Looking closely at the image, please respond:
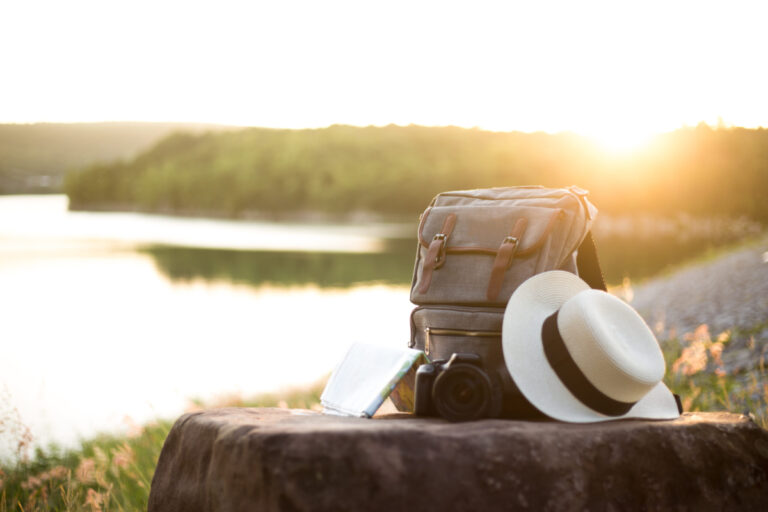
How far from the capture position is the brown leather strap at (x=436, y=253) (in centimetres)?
320

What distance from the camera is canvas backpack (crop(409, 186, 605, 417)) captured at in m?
3.00

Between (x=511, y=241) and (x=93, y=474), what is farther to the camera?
(x=93, y=474)

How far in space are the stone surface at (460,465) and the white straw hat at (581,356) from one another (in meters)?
0.11

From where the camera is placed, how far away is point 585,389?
8.57ft

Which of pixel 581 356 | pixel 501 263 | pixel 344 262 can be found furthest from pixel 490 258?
pixel 344 262

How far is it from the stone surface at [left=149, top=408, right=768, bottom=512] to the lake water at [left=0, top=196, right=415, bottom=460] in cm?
81

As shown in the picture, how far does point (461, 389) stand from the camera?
2.62 m

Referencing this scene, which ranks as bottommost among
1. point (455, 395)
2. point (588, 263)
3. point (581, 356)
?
point (455, 395)

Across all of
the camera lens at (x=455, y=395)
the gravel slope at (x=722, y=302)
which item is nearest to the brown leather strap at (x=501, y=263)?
the camera lens at (x=455, y=395)

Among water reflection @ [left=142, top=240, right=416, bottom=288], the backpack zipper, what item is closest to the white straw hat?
the backpack zipper

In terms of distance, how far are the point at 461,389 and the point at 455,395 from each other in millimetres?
34

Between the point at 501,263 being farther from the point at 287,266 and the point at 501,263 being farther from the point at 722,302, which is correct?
the point at 287,266

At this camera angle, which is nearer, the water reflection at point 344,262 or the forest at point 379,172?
the water reflection at point 344,262

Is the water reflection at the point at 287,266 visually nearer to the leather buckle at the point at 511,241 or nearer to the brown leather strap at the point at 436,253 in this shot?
the brown leather strap at the point at 436,253
